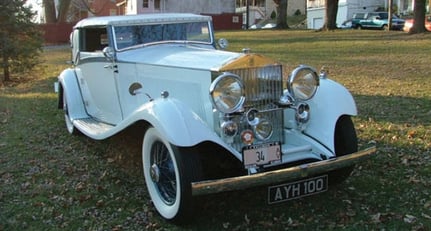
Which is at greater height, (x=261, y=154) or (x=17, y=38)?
(x=17, y=38)

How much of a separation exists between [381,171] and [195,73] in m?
2.26

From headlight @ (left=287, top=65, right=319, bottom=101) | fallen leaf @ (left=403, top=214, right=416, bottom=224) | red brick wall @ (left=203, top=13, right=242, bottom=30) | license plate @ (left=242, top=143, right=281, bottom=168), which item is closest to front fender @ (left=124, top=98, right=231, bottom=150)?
license plate @ (left=242, top=143, right=281, bottom=168)

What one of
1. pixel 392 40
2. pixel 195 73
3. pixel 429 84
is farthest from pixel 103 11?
pixel 195 73

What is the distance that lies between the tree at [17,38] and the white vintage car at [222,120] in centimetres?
979

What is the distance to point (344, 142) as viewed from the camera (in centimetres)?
454

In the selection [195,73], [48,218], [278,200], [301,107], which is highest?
[195,73]

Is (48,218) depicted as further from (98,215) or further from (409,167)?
(409,167)

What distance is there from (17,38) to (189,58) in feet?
38.1

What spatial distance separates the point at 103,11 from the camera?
2398 inches

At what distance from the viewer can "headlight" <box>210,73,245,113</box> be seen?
3896 millimetres

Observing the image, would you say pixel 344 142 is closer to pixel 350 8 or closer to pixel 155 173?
pixel 155 173

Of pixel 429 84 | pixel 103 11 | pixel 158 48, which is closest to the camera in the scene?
pixel 158 48

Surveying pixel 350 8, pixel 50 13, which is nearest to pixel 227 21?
pixel 350 8

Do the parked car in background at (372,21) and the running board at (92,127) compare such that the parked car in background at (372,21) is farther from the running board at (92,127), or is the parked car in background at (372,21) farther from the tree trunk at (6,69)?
the running board at (92,127)
